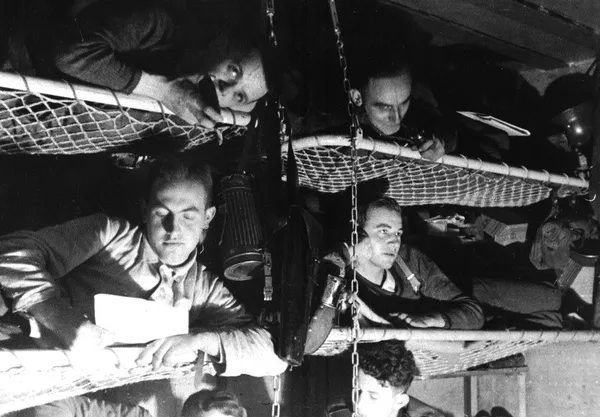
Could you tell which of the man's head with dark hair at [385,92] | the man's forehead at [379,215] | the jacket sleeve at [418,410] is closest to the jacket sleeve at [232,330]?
the man's forehead at [379,215]

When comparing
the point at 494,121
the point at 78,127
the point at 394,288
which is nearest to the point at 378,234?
the point at 394,288

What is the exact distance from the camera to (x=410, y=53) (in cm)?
245

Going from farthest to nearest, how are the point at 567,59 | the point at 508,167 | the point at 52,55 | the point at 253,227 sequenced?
1. the point at 567,59
2. the point at 508,167
3. the point at 253,227
4. the point at 52,55

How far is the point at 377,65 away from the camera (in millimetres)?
1820

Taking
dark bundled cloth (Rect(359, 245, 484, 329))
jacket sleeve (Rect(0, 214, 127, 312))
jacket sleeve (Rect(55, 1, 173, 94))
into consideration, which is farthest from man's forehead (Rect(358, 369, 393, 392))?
jacket sleeve (Rect(55, 1, 173, 94))

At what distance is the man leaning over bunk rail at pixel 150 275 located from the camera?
1246 millimetres

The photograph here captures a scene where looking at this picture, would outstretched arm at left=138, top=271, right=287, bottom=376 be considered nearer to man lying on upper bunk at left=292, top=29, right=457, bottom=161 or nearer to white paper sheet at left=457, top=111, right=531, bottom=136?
man lying on upper bunk at left=292, top=29, right=457, bottom=161

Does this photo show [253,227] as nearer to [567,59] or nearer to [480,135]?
[480,135]

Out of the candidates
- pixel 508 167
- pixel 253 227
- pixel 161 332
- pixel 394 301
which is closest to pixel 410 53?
pixel 508 167

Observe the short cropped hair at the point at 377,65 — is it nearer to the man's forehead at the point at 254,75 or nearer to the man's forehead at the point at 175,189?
the man's forehead at the point at 254,75

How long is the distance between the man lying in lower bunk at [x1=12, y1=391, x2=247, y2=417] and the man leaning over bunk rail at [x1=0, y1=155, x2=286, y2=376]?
328mm

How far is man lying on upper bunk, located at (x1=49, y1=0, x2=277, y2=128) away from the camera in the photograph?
1.23 meters

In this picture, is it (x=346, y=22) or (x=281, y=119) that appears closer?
(x=281, y=119)

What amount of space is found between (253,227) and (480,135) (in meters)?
1.10
